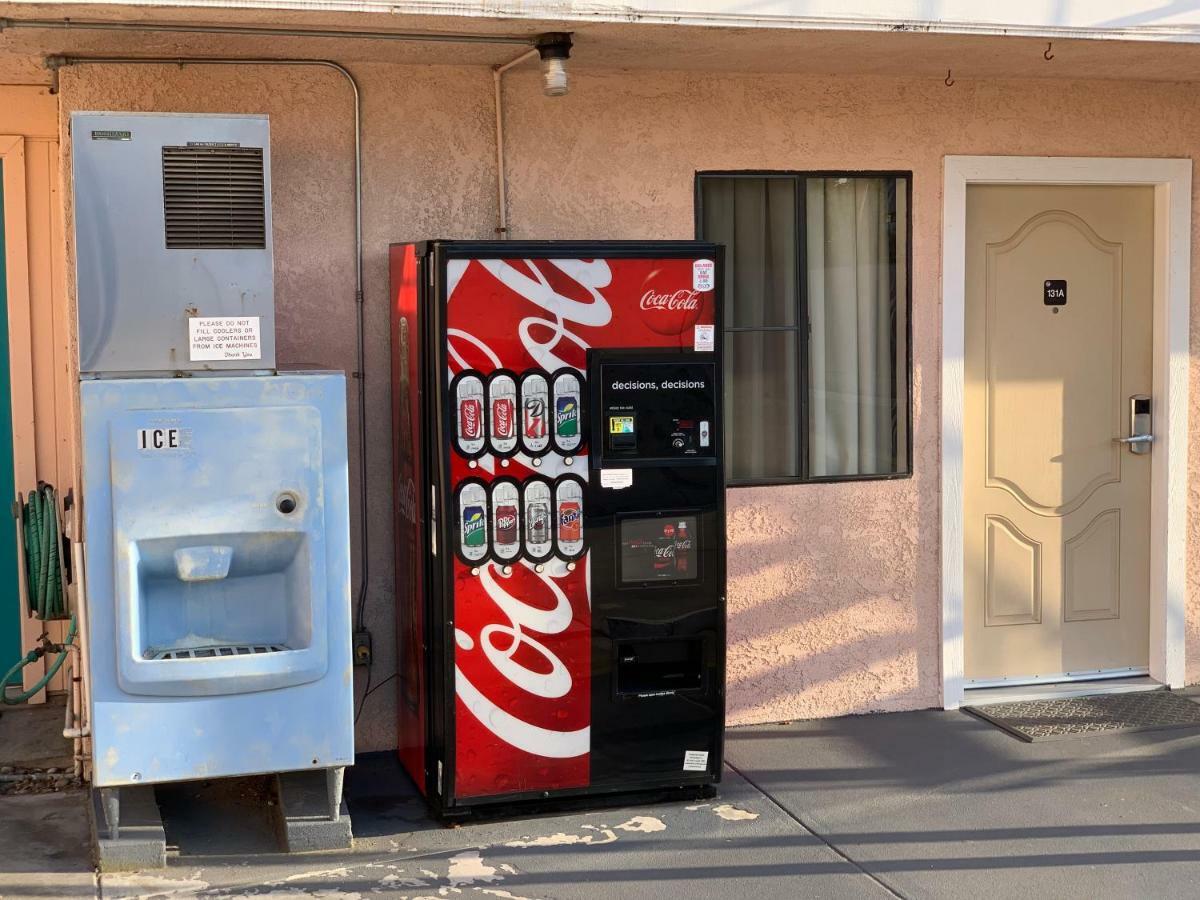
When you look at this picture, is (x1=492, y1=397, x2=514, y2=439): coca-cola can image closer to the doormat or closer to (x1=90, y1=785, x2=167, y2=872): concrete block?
(x1=90, y1=785, x2=167, y2=872): concrete block

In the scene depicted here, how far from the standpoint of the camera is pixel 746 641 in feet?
19.6

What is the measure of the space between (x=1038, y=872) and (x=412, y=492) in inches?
95.6

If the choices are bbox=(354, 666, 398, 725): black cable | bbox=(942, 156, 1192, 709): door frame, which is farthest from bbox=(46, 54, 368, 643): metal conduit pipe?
bbox=(942, 156, 1192, 709): door frame

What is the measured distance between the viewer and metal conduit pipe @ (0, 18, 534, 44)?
4.62 m

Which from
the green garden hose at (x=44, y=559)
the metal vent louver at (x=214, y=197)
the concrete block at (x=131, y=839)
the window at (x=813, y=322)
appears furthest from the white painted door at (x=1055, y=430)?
the green garden hose at (x=44, y=559)

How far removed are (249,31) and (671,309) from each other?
1.69 meters

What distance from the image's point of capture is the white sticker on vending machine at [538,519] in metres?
4.89

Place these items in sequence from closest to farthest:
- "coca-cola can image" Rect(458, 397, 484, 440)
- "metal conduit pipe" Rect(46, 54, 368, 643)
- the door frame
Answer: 1. "coca-cola can image" Rect(458, 397, 484, 440)
2. "metal conduit pipe" Rect(46, 54, 368, 643)
3. the door frame

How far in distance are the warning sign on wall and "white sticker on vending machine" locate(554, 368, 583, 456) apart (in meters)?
1.01

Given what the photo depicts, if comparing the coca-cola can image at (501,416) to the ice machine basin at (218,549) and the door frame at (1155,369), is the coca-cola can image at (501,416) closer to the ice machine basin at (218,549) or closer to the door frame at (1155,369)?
the ice machine basin at (218,549)

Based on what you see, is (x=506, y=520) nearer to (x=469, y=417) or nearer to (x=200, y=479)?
(x=469, y=417)

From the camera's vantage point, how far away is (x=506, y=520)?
4883 millimetres

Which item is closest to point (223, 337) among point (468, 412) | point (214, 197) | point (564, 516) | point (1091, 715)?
point (214, 197)

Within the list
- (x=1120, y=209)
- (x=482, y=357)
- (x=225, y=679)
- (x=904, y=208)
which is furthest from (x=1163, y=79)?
(x=225, y=679)
